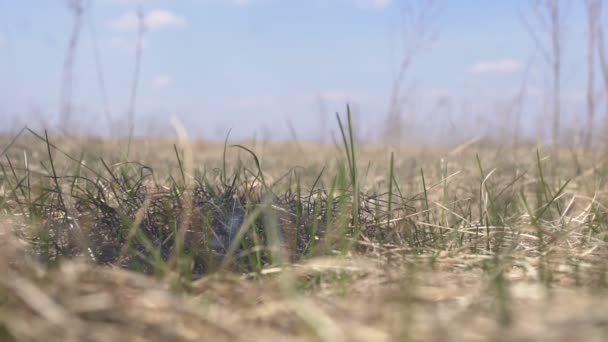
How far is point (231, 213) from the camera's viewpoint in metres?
1.48

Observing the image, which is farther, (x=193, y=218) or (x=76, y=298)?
(x=193, y=218)

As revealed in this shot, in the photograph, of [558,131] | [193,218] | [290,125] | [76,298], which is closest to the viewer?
[76,298]

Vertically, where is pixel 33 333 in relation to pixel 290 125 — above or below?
below

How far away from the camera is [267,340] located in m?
0.67

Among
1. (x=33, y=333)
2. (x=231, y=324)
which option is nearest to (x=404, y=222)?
(x=231, y=324)

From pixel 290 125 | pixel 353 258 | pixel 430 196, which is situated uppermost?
pixel 290 125

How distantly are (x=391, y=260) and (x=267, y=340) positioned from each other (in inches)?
22.1

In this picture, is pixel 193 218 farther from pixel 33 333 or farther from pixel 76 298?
pixel 33 333

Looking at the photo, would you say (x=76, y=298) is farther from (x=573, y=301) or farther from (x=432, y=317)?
(x=573, y=301)

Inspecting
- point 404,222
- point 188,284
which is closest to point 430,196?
point 404,222

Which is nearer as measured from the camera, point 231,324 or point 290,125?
point 231,324

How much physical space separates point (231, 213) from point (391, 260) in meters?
0.48

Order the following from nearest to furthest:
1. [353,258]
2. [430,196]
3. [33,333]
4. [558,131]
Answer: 1. [33,333]
2. [353,258]
3. [430,196]
4. [558,131]

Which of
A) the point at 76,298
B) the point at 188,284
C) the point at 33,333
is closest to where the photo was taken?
the point at 33,333
